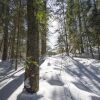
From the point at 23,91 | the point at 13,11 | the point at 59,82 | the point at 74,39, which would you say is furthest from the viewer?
the point at 74,39

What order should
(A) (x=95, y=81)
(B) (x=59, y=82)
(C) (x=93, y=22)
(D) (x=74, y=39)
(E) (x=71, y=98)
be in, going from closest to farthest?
(E) (x=71, y=98), (B) (x=59, y=82), (A) (x=95, y=81), (D) (x=74, y=39), (C) (x=93, y=22)

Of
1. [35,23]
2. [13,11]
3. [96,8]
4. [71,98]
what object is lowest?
[71,98]

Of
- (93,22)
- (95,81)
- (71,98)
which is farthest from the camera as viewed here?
(93,22)

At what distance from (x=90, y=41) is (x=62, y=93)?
62.9 ft

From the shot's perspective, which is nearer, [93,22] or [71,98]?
[71,98]

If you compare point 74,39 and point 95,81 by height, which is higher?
point 74,39

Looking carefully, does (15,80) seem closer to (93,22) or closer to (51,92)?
(51,92)

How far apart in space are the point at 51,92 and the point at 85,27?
19.3 metres

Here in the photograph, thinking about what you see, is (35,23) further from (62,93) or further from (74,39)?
(74,39)

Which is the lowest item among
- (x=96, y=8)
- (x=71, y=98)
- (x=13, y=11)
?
(x=71, y=98)

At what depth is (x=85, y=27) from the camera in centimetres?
2558

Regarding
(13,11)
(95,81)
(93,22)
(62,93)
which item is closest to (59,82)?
(62,93)

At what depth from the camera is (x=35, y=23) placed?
23.7 ft

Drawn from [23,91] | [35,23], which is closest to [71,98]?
[23,91]
